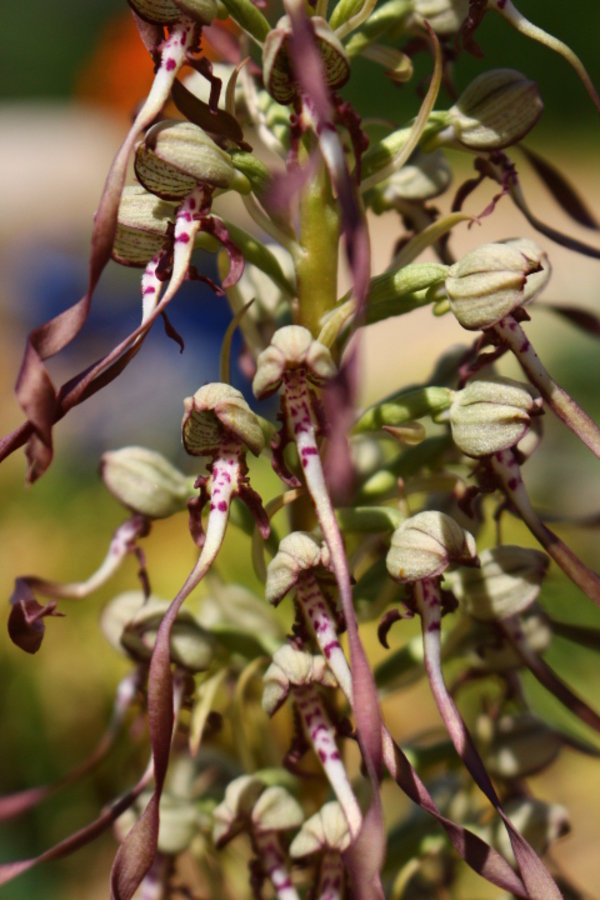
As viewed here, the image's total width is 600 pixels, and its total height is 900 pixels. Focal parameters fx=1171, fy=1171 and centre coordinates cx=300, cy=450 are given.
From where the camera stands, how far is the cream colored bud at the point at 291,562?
2.01 ft

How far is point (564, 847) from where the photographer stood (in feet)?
5.14

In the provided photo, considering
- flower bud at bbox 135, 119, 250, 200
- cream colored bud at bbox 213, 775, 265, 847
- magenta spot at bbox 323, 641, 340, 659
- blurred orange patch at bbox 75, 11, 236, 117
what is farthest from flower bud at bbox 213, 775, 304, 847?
blurred orange patch at bbox 75, 11, 236, 117

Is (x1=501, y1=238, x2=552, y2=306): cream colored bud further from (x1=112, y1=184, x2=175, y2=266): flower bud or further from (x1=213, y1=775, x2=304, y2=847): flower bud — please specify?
(x1=213, y1=775, x2=304, y2=847): flower bud

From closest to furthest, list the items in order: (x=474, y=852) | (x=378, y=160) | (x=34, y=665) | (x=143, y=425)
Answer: (x=474, y=852), (x=378, y=160), (x=34, y=665), (x=143, y=425)

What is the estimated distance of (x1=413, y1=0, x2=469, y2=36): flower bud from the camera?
0.72 metres

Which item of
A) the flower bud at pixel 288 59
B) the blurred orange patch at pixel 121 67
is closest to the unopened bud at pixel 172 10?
the flower bud at pixel 288 59

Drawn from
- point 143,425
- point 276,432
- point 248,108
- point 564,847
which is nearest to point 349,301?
point 276,432

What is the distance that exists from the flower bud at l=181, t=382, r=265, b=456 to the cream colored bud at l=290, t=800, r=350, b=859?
0.22m

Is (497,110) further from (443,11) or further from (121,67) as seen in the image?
(121,67)

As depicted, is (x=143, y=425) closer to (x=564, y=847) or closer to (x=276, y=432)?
(x=564, y=847)

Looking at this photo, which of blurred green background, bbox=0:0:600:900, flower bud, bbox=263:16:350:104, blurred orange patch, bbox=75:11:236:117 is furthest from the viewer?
blurred orange patch, bbox=75:11:236:117

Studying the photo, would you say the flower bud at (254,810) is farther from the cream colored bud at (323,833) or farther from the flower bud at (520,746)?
the flower bud at (520,746)

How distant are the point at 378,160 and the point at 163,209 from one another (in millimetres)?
133

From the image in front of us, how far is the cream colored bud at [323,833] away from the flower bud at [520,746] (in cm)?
16
